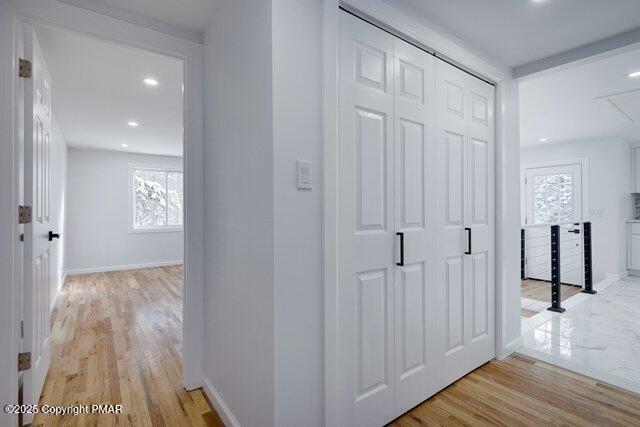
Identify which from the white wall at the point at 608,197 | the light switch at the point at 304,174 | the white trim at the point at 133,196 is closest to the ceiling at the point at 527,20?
the light switch at the point at 304,174

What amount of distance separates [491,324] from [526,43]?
209 cm

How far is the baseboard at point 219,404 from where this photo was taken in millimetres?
1675

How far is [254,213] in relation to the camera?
145cm

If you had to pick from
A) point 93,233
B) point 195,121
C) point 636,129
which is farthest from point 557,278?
point 93,233

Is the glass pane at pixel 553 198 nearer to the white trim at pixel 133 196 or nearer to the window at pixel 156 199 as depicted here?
the window at pixel 156 199

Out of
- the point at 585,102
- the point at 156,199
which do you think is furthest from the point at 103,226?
the point at 585,102

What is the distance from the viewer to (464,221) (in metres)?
2.20

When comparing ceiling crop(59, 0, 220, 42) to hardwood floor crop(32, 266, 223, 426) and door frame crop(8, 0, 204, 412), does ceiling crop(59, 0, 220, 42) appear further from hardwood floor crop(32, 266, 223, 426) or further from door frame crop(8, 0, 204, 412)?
hardwood floor crop(32, 266, 223, 426)

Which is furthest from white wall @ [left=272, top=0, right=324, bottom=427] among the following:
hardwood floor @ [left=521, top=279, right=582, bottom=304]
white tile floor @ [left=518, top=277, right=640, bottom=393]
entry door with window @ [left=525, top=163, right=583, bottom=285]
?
entry door with window @ [left=525, top=163, right=583, bottom=285]

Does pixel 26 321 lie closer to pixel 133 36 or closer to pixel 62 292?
pixel 133 36

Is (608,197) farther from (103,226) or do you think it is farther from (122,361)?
(103,226)

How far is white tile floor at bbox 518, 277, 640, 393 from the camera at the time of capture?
2.30 meters


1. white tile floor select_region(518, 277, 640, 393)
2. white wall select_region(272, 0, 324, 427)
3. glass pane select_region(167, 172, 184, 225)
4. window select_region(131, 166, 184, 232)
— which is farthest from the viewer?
glass pane select_region(167, 172, 184, 225)

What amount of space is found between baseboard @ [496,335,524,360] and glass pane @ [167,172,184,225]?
6734 millimetres
